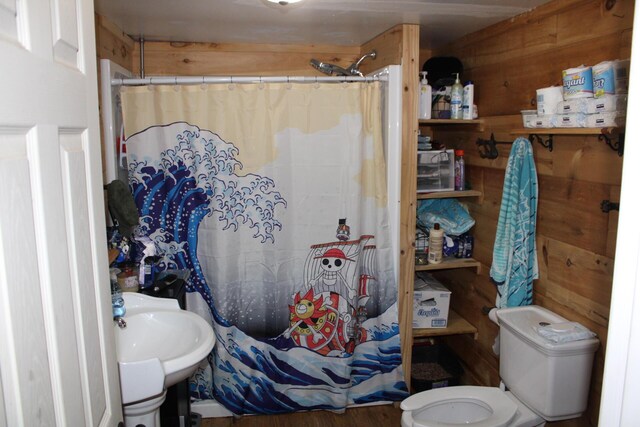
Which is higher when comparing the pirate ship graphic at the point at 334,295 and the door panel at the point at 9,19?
the door panel at the point at 9,19

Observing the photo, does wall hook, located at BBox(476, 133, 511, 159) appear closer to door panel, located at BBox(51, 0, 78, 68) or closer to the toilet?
the toilet

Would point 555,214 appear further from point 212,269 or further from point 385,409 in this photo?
point 212,269

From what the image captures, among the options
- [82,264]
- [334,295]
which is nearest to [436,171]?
[334,295]

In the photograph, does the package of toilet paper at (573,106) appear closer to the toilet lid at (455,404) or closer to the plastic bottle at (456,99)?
the plastic bottle at (456,99)

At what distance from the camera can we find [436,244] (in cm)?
280

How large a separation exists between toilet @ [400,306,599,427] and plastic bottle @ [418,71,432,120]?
111 centimetres

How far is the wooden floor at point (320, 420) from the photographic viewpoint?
266cm

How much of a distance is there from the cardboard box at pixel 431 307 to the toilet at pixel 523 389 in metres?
0.63

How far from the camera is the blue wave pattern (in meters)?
2.48

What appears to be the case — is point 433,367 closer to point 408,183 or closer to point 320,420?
point 320,420

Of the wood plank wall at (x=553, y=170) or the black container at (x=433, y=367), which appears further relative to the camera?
the black container at (x=433, y=367)

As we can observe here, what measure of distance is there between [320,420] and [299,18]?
209 cm

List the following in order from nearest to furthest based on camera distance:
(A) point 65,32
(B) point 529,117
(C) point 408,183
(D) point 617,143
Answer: (A) point 65,32
(D) point 617,143
(B) point 529,117
(C) point 408,183

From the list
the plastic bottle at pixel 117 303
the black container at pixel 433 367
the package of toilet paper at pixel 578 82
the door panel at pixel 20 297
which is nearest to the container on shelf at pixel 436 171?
the package of toilet paper at pixel 578 82
